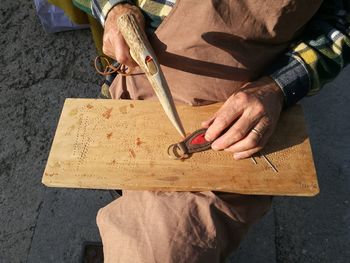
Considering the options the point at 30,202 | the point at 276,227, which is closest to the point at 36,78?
the point at 30,202

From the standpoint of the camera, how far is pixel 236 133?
1071 millimetres

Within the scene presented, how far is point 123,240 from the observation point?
3.24 ft

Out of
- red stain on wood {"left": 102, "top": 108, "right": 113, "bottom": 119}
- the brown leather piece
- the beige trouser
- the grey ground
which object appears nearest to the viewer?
the beige trouser

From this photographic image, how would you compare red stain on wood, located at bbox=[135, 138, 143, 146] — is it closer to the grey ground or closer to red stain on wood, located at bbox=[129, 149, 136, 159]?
red stain on wood, located at bbox=[129, 149, 136, 159]

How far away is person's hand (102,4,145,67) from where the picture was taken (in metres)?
1.09

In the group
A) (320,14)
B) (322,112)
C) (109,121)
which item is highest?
(320,14)

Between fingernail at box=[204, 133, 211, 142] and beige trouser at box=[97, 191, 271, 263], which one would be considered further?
fingernail at box=[204, 133, 211, 142]

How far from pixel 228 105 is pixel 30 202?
3.91 feet

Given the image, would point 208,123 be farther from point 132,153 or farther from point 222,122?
point 132,153

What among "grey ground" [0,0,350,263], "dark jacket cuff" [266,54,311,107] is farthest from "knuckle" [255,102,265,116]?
"grey ground" [0,0,350,263]

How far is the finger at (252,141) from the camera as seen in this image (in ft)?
3.47

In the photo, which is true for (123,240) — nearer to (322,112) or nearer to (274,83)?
(274,83)

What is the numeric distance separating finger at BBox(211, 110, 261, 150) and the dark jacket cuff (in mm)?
152

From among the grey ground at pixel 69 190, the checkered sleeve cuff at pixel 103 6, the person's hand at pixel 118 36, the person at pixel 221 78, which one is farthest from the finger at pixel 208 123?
the grey ground at pixel 69 190
